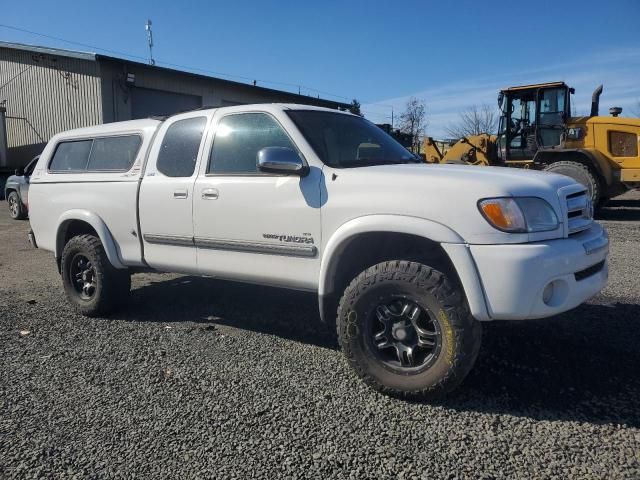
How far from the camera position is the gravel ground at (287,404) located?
2641 millimetres

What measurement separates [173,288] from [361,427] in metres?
4.07

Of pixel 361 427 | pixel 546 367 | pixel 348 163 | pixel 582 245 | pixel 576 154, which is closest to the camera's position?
pixel 361 427

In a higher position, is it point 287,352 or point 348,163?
point 348,163

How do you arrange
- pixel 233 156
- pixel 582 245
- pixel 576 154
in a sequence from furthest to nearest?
pixel 576 154 → pixel 233 156 → pixel 582 245

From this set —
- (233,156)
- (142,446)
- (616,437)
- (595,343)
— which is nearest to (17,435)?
(142,446)

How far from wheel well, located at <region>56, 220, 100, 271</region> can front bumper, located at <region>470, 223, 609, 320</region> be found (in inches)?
158

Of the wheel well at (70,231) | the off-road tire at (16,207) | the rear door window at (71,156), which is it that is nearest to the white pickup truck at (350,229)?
the wheel well at (70,231)

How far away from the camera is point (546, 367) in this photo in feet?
12.0

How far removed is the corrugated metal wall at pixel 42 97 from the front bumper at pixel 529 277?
17641 millimetres

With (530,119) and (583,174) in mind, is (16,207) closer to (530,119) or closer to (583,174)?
(530,119)

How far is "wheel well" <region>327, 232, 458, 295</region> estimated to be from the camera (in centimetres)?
333

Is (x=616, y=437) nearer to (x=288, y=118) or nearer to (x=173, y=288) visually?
(x=288, y=118)

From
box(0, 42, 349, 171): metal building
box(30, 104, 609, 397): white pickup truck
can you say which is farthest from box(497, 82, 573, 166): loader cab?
box(0, 42, 349, 171): metal building

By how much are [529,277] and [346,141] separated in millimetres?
1955
